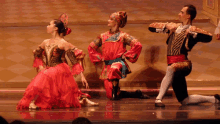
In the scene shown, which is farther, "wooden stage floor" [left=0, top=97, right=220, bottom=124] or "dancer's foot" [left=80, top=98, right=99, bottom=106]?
"dancer's foot" [left=80, top=98, right=99, bottom=106]

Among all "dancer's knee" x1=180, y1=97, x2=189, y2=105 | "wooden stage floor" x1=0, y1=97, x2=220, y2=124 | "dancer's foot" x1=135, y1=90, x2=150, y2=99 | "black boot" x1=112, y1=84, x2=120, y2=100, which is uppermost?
"wooden stage floor" x1=0, y1=97, x2=220, y2=124

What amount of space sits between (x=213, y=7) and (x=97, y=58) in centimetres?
284

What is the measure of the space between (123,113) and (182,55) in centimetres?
97

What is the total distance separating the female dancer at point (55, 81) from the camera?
3.92 metres

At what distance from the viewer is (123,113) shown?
3623 mm

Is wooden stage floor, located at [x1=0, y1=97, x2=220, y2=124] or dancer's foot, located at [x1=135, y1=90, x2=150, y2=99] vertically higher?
wooden stage floor, located at [x1=0, y1=97, x2=220, y2=124]

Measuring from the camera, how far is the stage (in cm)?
326

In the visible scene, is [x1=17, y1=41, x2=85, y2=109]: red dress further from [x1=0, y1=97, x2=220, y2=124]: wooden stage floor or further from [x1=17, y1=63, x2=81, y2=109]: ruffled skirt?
[x1=0, y1=97, x2=220, y2=124]: wooden stage floor

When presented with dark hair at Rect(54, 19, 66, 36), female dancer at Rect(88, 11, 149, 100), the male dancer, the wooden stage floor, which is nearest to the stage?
the wooden stage floor

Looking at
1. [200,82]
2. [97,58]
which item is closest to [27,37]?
[97,58]

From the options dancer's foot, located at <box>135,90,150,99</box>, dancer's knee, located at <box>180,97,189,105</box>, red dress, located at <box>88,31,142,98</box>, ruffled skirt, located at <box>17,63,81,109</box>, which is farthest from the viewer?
dancer's foot, located at <box>135,90,150,99</box>

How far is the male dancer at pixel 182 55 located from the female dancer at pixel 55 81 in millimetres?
904

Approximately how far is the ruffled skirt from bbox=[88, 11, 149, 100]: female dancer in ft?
1.84

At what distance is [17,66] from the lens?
5340 millimetres
